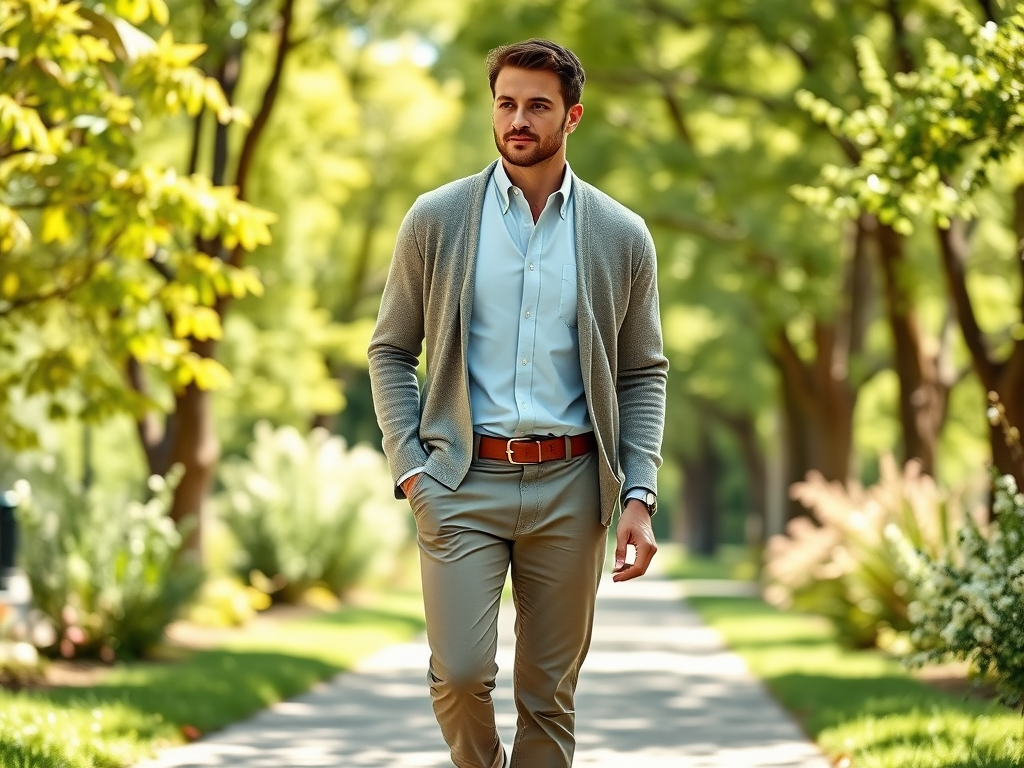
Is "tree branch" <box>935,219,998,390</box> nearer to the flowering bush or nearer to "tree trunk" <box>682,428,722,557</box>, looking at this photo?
the flowering bush

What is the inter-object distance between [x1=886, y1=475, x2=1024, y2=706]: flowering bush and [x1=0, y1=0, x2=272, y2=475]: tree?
11.9 feet

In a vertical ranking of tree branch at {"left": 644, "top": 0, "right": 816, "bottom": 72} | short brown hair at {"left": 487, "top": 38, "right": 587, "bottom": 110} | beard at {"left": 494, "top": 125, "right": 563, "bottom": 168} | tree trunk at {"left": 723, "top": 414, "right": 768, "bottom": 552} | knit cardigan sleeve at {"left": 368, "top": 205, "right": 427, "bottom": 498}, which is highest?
tree branch at {"left": 644, "top": 0, "right": 816, "bottom": 72}

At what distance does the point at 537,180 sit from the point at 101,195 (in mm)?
4046

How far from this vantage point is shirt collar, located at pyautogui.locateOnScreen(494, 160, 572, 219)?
4.95 metres

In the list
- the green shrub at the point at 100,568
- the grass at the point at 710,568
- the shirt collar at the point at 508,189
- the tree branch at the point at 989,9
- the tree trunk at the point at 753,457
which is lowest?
the grass at the point at 710,568

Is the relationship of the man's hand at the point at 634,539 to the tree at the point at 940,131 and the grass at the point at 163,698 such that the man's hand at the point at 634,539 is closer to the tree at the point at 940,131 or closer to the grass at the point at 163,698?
the grass at the point at 163,698

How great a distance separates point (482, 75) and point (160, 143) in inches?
161

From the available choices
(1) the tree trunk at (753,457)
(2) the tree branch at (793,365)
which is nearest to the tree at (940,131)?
(2) the tree branch at (793,365)

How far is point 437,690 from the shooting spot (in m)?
4.77

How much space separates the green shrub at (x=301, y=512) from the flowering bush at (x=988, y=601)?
12411 millimetres

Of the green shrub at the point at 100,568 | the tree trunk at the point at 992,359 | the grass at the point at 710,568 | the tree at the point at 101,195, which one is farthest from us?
the grass at the point at 710,568

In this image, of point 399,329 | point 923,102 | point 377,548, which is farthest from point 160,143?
point 399,329

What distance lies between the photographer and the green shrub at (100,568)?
11.7m

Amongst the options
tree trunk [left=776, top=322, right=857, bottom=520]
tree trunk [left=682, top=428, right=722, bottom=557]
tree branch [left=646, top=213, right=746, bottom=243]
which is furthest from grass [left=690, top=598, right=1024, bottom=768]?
tree trunk [left=682, top=428, right=722, bottom=557]
